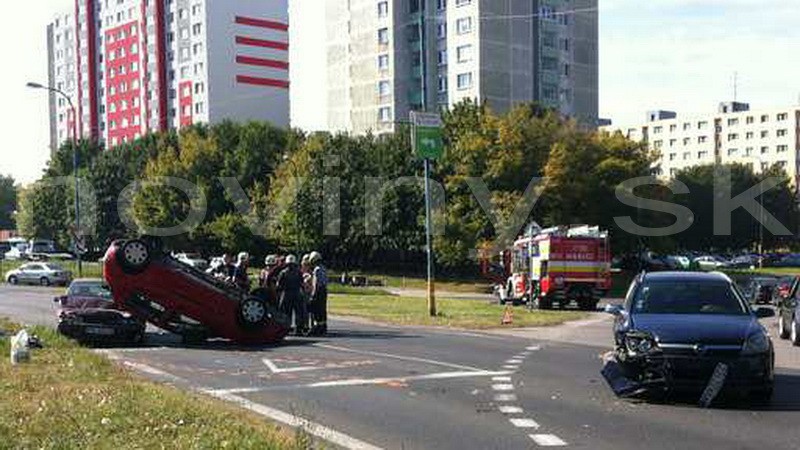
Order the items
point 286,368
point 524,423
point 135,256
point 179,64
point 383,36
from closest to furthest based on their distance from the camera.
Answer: point 524,423, point 286,368, point 135,256, point 383,36, point 179,64

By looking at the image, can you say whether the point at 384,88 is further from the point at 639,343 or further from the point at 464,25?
the point at 639,343

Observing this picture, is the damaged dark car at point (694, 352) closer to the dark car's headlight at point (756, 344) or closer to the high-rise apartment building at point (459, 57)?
the dark car's headlight at point (756, 344)

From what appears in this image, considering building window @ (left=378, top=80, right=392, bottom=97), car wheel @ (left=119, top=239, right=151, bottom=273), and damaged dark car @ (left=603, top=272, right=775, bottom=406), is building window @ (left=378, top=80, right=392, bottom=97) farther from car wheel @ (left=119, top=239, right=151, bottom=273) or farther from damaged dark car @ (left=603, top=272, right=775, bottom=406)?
damaged dark car @ (left=603, top=272, right=775, bottom=406)

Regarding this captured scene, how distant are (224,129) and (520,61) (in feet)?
95.9

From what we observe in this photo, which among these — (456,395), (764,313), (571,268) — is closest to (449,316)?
(571,268)

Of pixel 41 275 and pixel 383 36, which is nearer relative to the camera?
pixel 41 275

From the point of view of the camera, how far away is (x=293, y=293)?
20.7m

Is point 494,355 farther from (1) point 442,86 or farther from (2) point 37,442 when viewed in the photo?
(1) point 442,86

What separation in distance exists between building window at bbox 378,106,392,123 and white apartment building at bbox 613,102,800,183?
59.9 m

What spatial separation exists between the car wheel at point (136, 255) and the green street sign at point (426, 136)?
34.0ft

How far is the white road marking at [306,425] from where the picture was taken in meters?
8.59

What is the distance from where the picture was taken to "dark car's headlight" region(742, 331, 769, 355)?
1053 centimetres

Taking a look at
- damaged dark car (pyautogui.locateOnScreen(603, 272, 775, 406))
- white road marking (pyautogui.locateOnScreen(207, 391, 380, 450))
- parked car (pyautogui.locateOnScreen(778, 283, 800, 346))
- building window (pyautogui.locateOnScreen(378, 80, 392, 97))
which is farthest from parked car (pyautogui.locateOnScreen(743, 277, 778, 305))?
building window (pyautogui.locateOnScreen(378, 80, 392, 97))

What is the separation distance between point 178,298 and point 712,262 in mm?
81902
